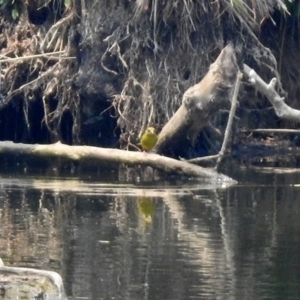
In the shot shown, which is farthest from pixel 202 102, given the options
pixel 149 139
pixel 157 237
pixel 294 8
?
pixel 157 237

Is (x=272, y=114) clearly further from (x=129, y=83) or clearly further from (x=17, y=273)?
(x=17, y=273)

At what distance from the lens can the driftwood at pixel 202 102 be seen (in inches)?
618

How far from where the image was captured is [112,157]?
16.0m

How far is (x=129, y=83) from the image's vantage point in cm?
1856

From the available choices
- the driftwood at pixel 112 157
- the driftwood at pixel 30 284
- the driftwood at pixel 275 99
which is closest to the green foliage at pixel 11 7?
the driftwood at pixel 112 157

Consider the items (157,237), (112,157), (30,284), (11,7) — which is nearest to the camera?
(30,284)

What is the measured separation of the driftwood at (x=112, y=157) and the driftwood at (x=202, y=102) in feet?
2.98

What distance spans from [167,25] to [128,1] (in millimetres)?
806

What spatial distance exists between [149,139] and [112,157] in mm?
945

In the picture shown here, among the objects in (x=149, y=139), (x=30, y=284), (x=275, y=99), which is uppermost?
(x=275, y=99)

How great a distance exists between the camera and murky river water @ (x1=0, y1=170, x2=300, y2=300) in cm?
884

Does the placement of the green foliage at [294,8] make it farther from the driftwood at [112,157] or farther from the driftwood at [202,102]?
the driftwood at [112,157]

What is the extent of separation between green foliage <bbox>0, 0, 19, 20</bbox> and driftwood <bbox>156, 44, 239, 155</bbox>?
4134mm

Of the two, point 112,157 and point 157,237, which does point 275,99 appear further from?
point 157,237
